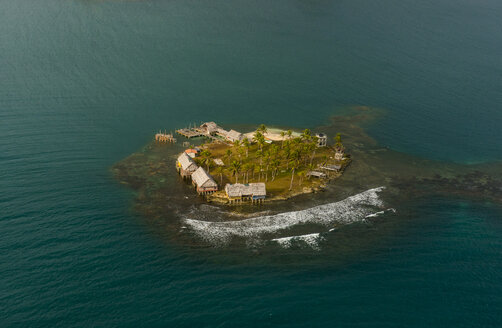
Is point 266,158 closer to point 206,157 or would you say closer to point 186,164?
point 206,157

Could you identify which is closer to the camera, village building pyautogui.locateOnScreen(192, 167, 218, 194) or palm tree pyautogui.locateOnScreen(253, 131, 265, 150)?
village building pyautogui.locateOnScreen(192, 167, 218, 194)

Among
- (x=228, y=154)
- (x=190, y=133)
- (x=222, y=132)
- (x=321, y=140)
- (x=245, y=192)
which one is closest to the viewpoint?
(x=245, y=192)

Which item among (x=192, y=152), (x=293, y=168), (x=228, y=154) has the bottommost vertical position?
(x=293, y=168)

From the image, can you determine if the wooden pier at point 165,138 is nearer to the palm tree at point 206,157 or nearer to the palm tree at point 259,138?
the palm tree at point 206,157

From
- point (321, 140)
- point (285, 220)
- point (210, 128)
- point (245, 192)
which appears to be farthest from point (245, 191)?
point (210, 128)

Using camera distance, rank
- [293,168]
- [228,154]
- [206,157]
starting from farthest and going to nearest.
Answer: [206,157]
[228,154]
[293,168]

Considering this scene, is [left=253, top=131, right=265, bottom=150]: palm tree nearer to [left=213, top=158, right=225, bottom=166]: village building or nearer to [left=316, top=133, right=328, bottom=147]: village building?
[left=213, top=158, right=225, bottom=166]: village building

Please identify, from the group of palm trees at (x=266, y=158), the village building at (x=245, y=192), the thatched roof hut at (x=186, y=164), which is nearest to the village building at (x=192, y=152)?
the group of palm trees at (x=266, y=158)

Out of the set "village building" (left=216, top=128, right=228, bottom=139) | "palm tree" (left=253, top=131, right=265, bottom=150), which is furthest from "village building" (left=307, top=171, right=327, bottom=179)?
"village building" (left=216, top=128, right=228, bottom=139)
